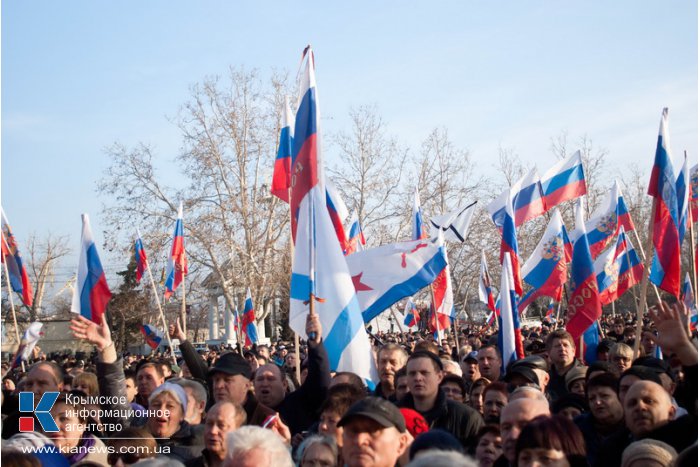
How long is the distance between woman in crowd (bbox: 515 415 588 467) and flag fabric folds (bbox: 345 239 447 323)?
Result: 536 cm

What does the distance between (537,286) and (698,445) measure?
10.4 metres

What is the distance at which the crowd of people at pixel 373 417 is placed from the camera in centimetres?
380

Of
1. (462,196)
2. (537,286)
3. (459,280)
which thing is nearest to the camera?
(537,286)

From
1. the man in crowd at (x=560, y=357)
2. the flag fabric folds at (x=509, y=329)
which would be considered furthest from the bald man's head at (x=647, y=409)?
the flag fabric folds at (x=509, y=329)

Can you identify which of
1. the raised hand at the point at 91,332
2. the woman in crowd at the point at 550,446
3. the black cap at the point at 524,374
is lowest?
the woman in crowd at the point at 550,446

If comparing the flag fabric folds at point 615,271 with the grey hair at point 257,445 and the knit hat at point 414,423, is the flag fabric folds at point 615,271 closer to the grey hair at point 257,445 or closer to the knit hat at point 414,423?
the knit hat at point 414,423

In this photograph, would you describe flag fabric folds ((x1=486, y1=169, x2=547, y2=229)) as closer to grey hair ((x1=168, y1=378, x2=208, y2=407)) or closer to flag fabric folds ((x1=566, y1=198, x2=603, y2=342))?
flag fabric folds ((x1=566, y1=198, x2=603, y2=342))

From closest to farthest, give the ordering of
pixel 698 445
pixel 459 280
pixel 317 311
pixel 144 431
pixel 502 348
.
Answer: pixel 698 445 → pixel 144 431 → pixel 317 311 → pixel 502 348 → pixel 459 280

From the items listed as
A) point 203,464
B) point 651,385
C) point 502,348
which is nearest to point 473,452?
point 651,385

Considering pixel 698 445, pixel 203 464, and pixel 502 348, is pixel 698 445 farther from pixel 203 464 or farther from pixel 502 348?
pixel 502 348

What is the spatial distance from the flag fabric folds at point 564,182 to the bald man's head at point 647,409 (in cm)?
1052

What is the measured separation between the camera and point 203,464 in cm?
471

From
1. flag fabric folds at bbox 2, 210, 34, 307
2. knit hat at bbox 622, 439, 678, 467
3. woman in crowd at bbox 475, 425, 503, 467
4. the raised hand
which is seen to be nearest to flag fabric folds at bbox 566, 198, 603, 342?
woman in crowd at bbox 475, 425, 503, 467

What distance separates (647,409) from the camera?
4648 mm
